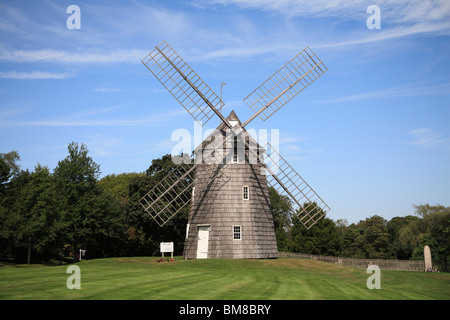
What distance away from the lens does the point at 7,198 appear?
125ft

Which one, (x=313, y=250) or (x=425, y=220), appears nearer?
(x=313, y=250)

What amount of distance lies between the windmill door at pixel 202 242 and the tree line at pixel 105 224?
11.2 meters

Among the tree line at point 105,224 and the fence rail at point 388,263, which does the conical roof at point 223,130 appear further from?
the fence rail at point 388,263

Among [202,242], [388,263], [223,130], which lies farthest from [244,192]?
[388,263]

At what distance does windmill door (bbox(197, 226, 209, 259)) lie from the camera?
32.1 meters

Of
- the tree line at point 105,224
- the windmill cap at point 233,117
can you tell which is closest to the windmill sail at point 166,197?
the tree line at point 105,224

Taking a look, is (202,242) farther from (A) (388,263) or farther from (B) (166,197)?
(A) (388,263)

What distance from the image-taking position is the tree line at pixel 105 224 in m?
34.2

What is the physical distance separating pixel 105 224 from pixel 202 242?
12.8m

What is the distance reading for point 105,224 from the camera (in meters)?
40.9
